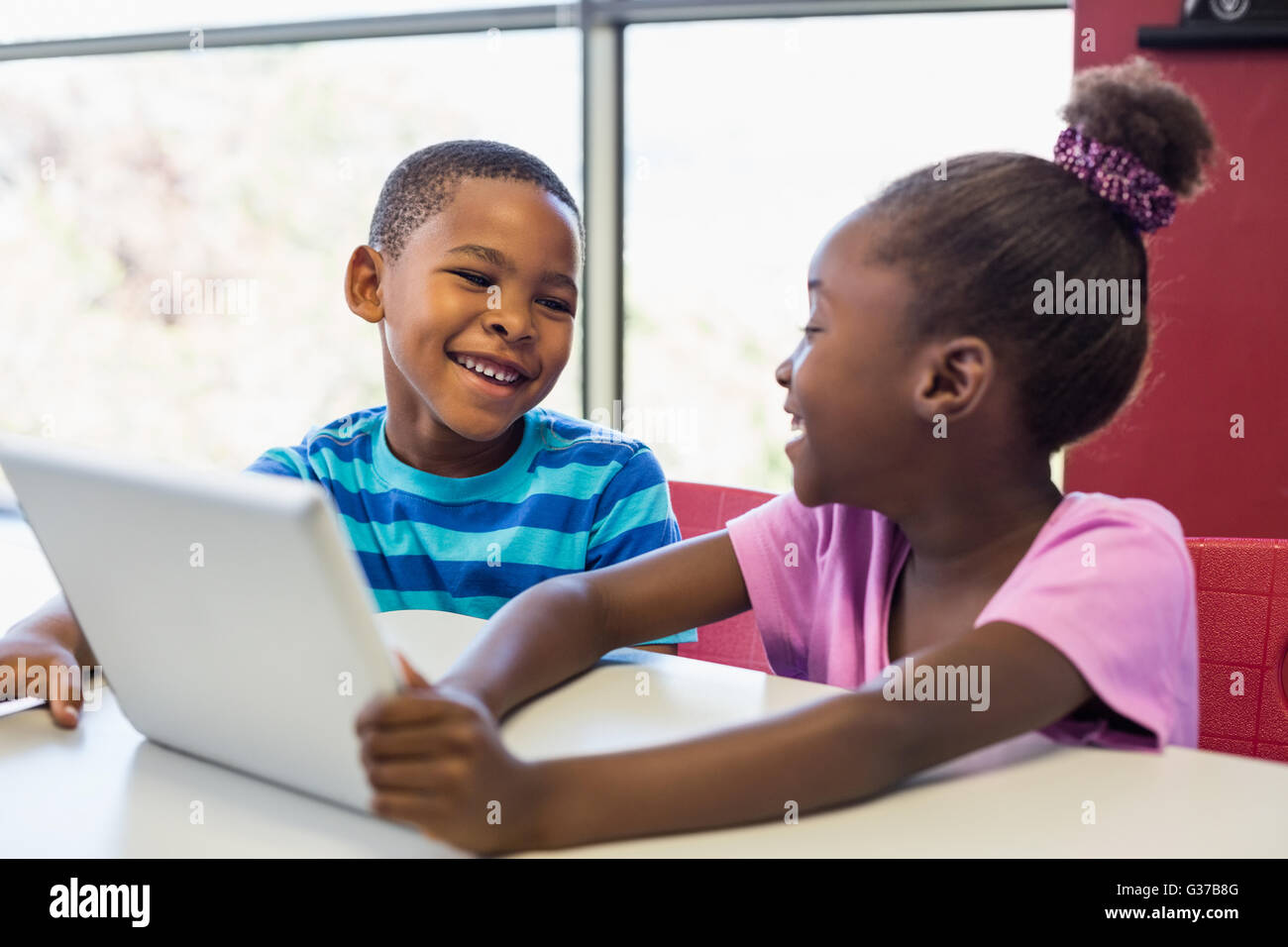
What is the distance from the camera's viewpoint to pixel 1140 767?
0.76 meters

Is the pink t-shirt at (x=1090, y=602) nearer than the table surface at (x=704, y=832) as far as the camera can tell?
No

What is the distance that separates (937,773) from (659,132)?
8.20 feet

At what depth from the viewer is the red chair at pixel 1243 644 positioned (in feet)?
3.51

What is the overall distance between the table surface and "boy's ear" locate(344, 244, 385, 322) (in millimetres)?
686

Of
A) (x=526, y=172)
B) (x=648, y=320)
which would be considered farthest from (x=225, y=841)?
(x=648, y=320)

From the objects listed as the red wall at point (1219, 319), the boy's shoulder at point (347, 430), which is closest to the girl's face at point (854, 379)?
the boy's shoulder at point (347, 430)

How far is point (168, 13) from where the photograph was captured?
3.20m

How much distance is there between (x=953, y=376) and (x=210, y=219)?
3.26m

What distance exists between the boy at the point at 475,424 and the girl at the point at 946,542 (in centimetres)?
30

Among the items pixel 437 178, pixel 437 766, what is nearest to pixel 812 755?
pixel 437 766

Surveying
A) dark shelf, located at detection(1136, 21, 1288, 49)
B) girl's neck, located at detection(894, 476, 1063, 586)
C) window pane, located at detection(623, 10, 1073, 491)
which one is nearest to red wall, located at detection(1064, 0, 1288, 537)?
dark shelf, located at detection(1136, 21, 1288, 49)

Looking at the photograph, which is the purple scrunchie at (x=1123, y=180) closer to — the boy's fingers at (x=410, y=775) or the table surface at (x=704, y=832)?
the table surface at (x=704, y=832)

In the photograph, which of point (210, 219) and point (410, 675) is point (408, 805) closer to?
point (410, 675)

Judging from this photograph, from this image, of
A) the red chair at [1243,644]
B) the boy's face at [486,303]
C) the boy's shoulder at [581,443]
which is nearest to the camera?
the red chair at [1243,644]
